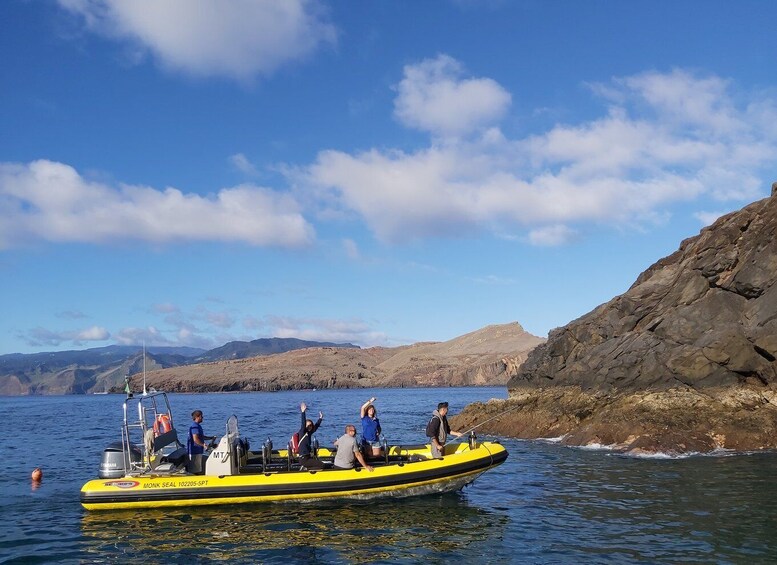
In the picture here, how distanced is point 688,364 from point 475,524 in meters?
16.5

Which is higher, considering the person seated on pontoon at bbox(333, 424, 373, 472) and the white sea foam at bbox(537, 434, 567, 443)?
the person seated on pontoon at bbox(333, 424, 373, 472)

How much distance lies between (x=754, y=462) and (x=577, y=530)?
34.3 ft

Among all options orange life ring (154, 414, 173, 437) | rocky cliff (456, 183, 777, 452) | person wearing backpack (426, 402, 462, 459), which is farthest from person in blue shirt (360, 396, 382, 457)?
rocky cliff (456, 183, 777, 452)

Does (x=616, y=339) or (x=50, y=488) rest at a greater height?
(x=616, y=339)

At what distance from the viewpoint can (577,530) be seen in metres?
13.1

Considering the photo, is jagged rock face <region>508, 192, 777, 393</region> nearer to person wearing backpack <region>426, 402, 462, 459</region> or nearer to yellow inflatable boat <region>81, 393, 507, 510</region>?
yellow inflatable boat <region>81, 393, 507, 510</region>

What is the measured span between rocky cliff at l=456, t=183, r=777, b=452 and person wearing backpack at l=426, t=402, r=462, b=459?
9.83m

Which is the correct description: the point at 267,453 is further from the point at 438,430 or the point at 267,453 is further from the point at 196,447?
the point at 438,430

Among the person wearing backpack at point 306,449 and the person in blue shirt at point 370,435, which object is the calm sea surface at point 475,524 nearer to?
the person wearing backpack at point 306,449

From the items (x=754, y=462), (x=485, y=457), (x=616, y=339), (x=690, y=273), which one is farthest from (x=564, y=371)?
(x=485, y=457)

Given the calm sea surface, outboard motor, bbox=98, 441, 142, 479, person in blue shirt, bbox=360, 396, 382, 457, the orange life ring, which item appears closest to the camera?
the calm sea surface

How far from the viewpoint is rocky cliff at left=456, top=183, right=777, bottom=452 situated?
2390 centimetres

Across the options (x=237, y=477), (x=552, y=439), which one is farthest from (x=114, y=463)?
(x=552, y=439)

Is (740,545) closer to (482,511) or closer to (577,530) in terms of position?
(577,530)
